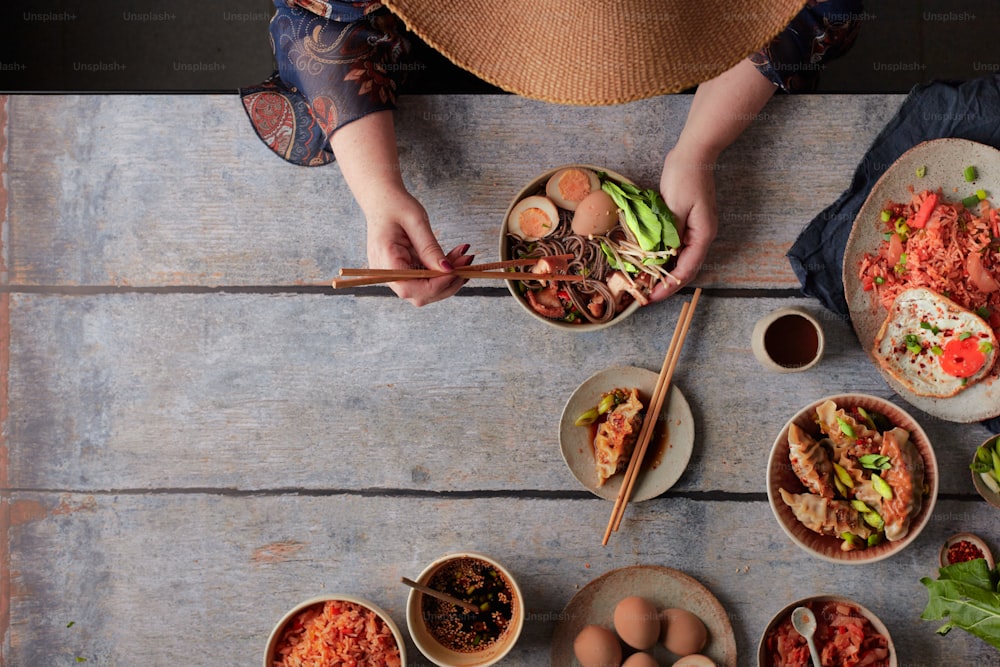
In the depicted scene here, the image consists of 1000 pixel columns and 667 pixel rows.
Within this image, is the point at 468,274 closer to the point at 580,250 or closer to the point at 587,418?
the point at 580,250

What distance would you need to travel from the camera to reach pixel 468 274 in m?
1.79

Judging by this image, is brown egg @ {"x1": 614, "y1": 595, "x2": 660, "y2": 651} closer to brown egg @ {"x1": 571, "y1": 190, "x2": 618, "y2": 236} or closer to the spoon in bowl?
Answer: the spoon in bowl

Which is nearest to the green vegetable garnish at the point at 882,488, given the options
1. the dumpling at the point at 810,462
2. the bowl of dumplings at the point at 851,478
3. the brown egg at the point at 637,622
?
the bowl of dumplings at the point at 851,478

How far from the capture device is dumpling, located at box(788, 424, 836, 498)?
187 cm

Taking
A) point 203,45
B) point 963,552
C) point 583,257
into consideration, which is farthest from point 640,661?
point 203,45

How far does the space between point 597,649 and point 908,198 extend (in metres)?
1.45

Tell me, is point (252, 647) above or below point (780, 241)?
below

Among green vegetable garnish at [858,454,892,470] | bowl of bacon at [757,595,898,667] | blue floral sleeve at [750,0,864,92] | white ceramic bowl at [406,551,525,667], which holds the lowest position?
bowl of bacon at [757,595,898,667]

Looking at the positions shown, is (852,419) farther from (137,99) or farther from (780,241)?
(137,99)

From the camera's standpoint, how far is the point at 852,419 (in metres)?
1.90

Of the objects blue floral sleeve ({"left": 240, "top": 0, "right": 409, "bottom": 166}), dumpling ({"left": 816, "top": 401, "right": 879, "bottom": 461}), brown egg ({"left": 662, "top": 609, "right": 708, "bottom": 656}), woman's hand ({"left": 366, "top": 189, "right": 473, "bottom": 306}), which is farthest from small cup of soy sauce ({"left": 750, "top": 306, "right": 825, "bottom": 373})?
blue floral sleeve ({"left": 240, "top": 0, "right": 409, "bottom": 166})

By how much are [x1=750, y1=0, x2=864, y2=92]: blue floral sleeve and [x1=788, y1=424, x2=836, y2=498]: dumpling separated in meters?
0.92

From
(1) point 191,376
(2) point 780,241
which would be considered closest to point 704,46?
(2) point 780,241

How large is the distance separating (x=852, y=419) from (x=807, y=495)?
230mm
